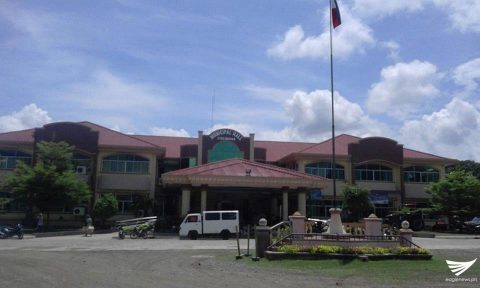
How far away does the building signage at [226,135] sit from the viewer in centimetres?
4541

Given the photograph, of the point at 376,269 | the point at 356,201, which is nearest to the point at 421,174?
the point at 356,201

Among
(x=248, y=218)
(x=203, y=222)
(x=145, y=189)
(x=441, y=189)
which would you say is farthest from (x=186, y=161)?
(x=441, y=189)

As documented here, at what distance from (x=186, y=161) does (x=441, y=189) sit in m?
23.2

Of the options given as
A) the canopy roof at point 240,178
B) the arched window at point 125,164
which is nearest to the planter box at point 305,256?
the canopy roof at point 240,178

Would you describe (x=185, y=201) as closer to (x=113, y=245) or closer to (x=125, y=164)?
(x=125, y=164)

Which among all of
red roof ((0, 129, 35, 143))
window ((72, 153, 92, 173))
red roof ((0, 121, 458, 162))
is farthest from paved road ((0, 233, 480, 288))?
red roof ((0, 129, 35, 143))

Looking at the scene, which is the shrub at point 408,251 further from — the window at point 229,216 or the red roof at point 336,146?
the red roof at point 336,146

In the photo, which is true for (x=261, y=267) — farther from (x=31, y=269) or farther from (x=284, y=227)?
(x=31, y=269)

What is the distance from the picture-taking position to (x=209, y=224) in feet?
98.4

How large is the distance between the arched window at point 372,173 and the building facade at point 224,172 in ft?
0.31

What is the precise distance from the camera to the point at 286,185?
117ft

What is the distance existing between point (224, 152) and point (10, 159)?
1890cm

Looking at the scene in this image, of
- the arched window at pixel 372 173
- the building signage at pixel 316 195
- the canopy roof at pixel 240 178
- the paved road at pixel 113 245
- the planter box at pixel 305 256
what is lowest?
the paved road at pixel 113 245

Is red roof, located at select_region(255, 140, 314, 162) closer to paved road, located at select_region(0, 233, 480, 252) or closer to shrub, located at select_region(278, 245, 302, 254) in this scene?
paved road, located at select_region(0, 233, 480, 252)
